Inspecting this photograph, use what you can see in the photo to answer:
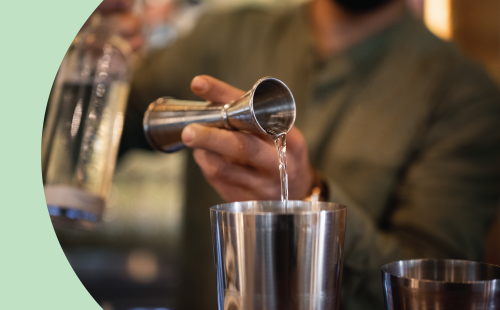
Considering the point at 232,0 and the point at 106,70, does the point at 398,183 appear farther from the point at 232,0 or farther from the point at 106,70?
the point at 232,0

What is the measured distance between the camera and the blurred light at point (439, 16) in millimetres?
1959

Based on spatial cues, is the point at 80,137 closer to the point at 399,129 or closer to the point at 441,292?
the point at 441,292

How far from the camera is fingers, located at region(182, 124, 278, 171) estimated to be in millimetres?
532

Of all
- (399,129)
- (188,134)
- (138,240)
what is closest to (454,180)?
(399,129)

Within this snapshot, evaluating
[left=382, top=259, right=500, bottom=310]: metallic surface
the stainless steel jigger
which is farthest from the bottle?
[left=382, top=259, right=500, bottom=310]: metallic surface

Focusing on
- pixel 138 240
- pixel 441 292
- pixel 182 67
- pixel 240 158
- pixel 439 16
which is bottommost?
pixel 138 240

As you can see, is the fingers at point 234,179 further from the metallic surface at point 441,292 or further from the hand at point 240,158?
the metallic surface at point 441,292

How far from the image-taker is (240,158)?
57 centimetres

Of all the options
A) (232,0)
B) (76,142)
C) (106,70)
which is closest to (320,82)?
(106,70)

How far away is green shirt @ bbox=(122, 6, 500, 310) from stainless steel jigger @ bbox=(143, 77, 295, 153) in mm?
435

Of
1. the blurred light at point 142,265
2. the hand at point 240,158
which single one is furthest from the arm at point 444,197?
the blurred light at point 142,265

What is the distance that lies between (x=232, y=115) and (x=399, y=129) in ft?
2.31

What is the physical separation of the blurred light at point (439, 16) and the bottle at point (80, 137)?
1.62 m

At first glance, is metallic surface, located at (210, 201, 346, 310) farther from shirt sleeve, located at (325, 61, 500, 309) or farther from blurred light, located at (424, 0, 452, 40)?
blurred light, located at (424, 0, 452, 40)
